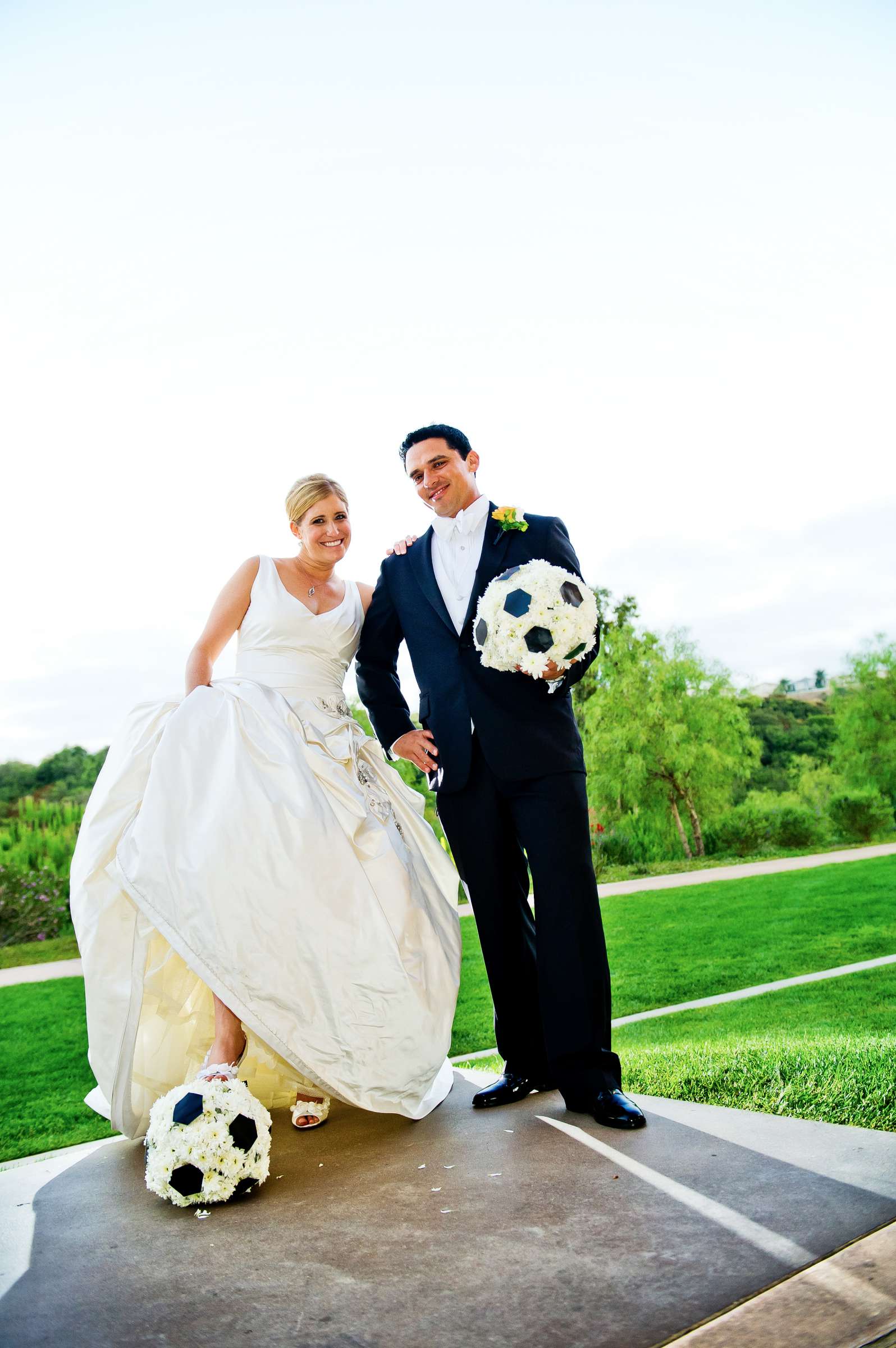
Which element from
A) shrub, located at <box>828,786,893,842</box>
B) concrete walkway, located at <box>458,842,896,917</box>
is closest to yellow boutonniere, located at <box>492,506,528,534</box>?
concrete walkway, located at <box>458,842,896,917</box>

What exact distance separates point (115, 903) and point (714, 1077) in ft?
7.67

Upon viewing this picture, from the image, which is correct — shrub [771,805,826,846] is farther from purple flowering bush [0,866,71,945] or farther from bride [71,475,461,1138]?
Answer: bride [71,475,461,1138]

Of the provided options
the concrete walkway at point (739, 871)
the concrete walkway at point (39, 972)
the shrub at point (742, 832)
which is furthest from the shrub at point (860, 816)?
the concrete walkway at point (39, 972)

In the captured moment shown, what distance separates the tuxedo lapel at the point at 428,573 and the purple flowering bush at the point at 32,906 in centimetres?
1009

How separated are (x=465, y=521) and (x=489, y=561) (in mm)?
228

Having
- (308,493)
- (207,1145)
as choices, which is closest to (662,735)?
(308,493)

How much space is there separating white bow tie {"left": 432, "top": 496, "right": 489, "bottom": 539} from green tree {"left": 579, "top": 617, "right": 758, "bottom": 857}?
49.9 ft

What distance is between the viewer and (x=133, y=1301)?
2340 millimetres

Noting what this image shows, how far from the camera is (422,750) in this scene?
157 inches

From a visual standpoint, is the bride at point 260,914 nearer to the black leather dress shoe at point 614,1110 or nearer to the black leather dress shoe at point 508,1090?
the black leather dress shoe at point 508,1090

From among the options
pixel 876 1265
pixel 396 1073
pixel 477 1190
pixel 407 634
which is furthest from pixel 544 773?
pixel 876 1265

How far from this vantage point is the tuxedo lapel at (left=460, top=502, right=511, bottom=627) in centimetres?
390

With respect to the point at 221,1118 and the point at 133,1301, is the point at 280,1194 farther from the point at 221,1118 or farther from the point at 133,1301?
the point at 133,1301

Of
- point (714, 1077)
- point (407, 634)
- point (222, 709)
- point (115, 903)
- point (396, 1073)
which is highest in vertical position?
point (407, 634)
